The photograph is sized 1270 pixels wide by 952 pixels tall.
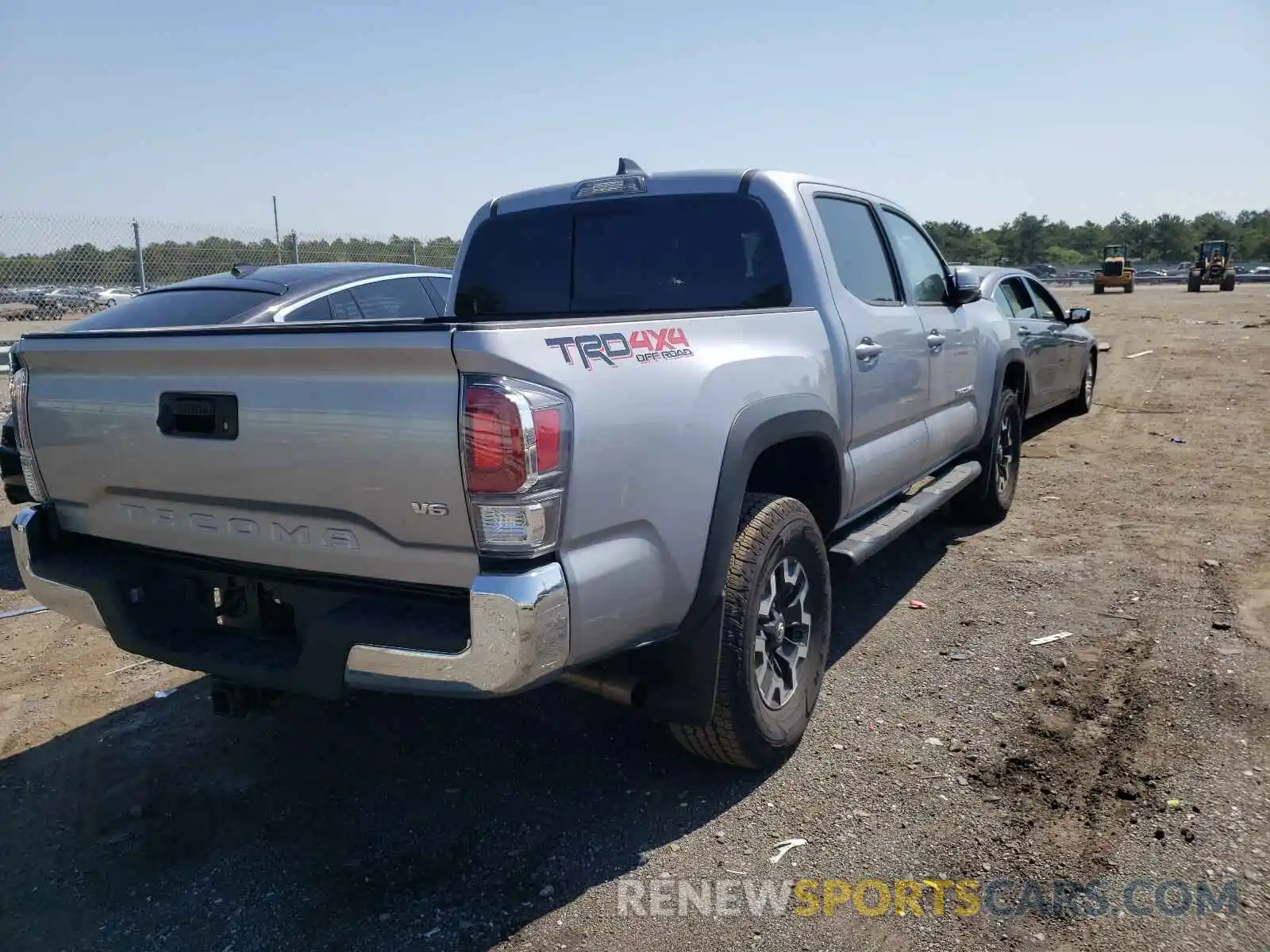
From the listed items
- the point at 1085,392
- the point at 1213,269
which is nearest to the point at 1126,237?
the point at 1213,269

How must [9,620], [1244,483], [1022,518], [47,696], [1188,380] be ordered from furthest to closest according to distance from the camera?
[1188,380] → [1244,483] → [1022,518] → [9,620] → [47,696]

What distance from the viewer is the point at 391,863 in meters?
3.00

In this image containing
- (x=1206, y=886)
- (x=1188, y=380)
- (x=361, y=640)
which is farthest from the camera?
(x=1188, y=380)

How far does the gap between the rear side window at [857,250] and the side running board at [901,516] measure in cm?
102

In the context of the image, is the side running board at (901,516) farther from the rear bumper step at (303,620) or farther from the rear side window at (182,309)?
the rear side window at (182,309)

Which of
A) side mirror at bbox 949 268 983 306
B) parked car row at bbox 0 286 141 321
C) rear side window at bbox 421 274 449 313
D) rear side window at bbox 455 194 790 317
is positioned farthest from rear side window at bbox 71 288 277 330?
parked car row at bbox 0 286 141 321

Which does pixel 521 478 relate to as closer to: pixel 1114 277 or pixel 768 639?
pixel 768 639

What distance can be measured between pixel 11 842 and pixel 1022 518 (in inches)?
236

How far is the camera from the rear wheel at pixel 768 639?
10.3 ft

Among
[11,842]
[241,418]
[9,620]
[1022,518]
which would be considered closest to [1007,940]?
[241,418]

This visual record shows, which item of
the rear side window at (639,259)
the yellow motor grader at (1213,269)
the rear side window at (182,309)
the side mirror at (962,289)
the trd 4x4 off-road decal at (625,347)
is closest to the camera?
the trd 4x4 off-road decal at (625,347)

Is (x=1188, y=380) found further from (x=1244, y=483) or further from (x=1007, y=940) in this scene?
(x=1007, y=940)

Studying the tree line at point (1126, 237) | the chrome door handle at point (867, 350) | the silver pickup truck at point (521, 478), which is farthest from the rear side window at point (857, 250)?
the tree line at point (1126, 237)

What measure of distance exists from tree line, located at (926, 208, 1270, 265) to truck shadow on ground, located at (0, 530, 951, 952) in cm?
8416
